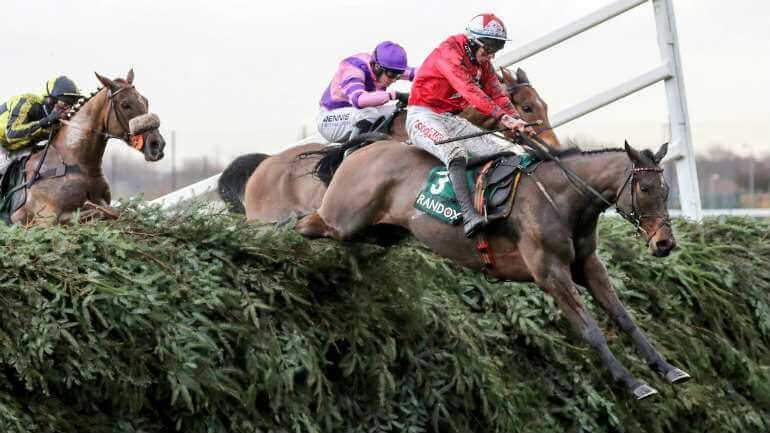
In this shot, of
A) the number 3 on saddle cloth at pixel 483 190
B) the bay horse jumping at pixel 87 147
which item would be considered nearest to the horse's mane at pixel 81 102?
the bay horse jumping at pixel 87 147

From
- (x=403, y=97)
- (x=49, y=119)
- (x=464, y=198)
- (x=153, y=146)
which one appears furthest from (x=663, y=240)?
(x=49, y=119)

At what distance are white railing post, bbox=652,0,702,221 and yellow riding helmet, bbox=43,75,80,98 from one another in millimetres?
5513

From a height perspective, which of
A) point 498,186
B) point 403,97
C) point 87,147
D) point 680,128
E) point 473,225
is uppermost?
point 87,147

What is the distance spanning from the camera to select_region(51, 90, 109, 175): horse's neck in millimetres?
9852

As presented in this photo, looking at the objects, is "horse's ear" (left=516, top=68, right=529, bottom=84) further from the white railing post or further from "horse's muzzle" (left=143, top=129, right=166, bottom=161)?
"horse's muzzle" (left=143, top=129, right=166, bottom=161)

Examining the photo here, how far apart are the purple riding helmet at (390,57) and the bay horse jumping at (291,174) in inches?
17.3

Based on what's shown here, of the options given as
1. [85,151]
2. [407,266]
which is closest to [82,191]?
[85,151]

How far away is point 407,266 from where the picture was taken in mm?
7898

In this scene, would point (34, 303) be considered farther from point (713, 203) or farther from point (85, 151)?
point (713, 203)

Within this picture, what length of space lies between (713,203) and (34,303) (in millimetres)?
15257

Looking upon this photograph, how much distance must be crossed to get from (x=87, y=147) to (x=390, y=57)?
258cm

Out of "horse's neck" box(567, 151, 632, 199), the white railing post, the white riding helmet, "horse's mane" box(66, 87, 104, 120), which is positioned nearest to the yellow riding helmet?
"horse's mane" box(66, 87, 104, 120)

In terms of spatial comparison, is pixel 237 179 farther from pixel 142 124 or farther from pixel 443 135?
pixel 443 135

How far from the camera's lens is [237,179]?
1059cm
